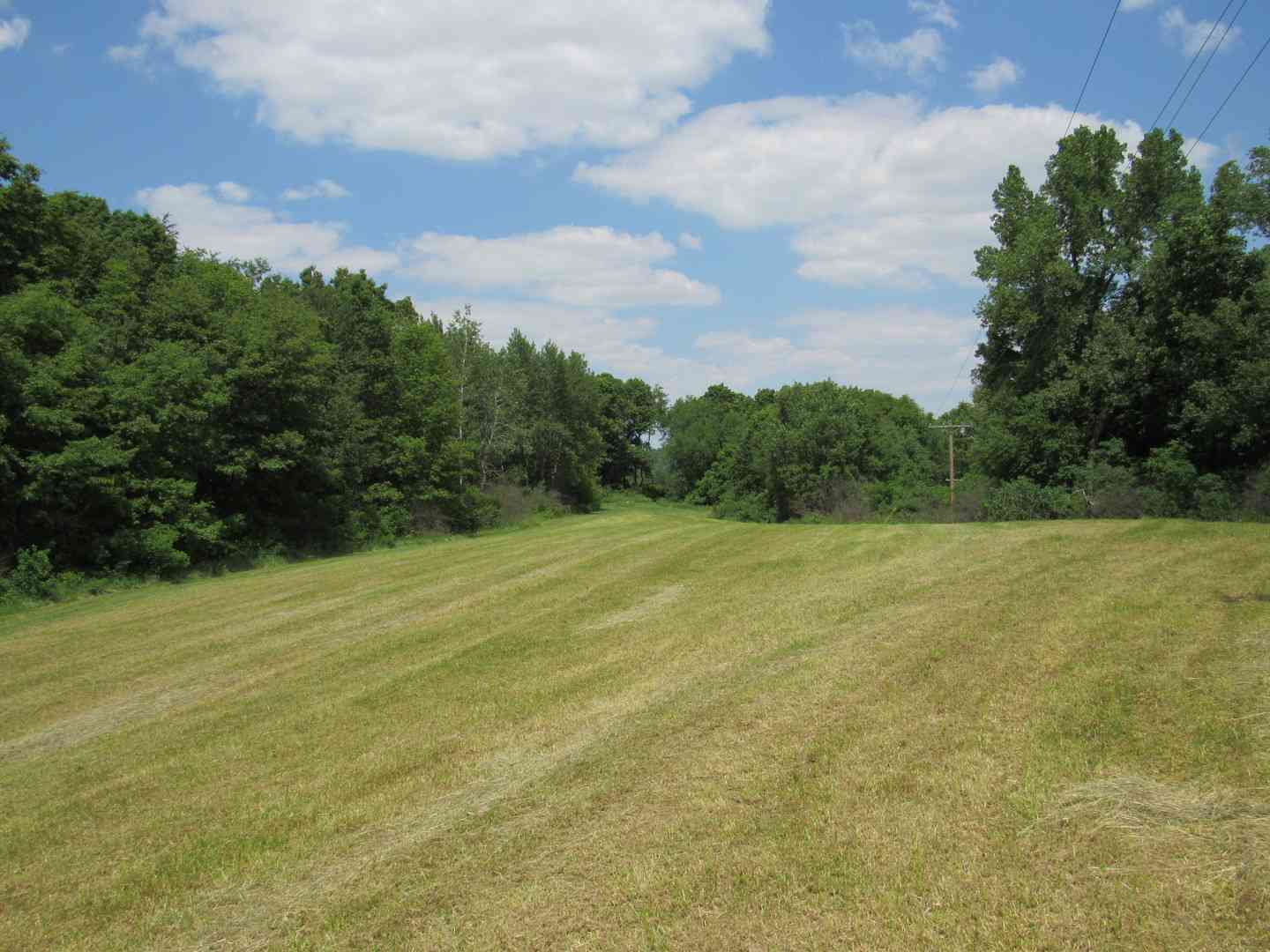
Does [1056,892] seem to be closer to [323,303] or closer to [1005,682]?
[1005,682]

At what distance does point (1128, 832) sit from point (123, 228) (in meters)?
44.0

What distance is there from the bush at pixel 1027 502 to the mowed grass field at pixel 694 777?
714 inches

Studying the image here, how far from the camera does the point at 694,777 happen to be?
549 centimetres

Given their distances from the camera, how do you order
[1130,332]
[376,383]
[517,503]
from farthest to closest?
[517,503] < [376,383] < [1130,332]

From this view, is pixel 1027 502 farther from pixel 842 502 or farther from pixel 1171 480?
pixel 842 502

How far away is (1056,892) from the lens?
3.81 meters

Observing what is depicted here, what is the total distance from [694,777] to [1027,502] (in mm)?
28524

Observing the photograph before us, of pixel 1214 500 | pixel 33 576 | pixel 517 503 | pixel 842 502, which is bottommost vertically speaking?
pixel 842 502

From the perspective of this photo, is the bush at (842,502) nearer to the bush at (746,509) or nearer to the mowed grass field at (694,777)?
the bush at (746,509)

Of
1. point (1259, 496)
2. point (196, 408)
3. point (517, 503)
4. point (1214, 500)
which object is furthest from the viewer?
point (517, 503)

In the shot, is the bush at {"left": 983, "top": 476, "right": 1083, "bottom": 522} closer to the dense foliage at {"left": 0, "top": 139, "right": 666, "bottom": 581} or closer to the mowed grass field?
the mowed grass field

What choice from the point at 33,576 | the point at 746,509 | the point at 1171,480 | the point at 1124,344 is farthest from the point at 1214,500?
the point at 746,509

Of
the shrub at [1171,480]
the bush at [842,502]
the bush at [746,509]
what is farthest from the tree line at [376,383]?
the bush at [746,509]

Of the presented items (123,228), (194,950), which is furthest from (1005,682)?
(123,228)
